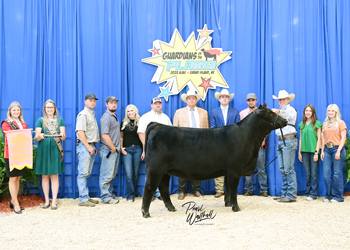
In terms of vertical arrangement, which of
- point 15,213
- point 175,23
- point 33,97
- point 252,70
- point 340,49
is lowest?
point 15,213

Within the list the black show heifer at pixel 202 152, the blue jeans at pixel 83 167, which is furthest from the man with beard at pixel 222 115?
the blue jeans at pixel 83 167

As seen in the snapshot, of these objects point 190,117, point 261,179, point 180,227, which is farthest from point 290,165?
point 180,227

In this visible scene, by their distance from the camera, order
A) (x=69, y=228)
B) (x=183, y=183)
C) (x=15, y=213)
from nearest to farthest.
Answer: (x=69, y=228) → (x=15, y=213) → (x=183, y=183)

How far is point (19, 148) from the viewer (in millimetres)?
4066

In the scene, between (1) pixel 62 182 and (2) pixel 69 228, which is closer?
(2) pixel 69 228

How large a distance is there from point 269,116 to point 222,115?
1191 millimetres

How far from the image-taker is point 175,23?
213 inches

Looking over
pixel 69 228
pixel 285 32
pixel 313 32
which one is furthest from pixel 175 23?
pixel 69 228

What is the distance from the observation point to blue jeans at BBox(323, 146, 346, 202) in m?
4.66

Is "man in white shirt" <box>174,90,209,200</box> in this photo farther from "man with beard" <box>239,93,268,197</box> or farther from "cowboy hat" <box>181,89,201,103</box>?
"man with beard" <box>239,93,268,197</box>

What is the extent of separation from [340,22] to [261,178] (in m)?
3.23

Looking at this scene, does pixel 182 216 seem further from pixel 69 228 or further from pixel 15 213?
pixel 15 213

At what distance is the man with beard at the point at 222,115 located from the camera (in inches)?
198

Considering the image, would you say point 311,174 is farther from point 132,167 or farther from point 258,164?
point 132,167
